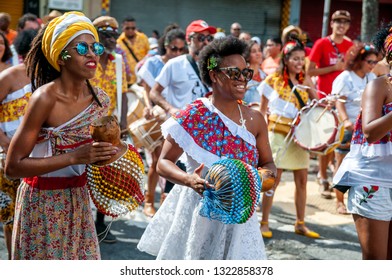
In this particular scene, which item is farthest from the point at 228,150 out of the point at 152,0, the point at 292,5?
the point at 292,5

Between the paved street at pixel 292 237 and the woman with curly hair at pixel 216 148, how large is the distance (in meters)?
1.97

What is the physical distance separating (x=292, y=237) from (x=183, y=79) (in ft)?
6.27

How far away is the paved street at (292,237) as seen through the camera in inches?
229

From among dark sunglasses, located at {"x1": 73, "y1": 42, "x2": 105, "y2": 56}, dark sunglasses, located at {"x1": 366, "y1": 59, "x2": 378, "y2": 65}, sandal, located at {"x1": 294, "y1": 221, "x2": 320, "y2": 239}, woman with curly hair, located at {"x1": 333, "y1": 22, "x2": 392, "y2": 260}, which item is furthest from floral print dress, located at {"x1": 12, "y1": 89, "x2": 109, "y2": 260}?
dark sunglasses, located at {"x1": 366, "y1": 59, "x2": 378, "y2": 65}

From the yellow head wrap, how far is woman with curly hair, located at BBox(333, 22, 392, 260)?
5.61 ft

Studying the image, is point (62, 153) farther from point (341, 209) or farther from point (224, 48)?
point (341, 209)

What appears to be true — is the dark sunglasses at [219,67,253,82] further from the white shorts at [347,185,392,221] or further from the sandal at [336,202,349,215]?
the sandal at [336,202,349,215]

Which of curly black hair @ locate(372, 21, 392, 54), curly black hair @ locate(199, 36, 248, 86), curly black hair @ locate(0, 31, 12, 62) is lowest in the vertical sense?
curly black hair @ locate(0, 31, 12, 62)

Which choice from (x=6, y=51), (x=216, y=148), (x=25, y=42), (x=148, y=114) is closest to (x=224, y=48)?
(x=216, y=148)

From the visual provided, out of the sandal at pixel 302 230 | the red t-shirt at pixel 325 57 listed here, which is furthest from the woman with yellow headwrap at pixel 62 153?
the red t-shirt at pixel 325 57

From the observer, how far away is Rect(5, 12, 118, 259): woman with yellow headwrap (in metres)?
3.25

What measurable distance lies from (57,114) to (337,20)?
647cm

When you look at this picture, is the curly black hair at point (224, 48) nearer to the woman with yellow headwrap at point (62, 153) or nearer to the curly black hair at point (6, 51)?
the woman with yellow headwrap at point (62, 153)

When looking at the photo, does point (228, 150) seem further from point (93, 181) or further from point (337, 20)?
point (337, 20)
